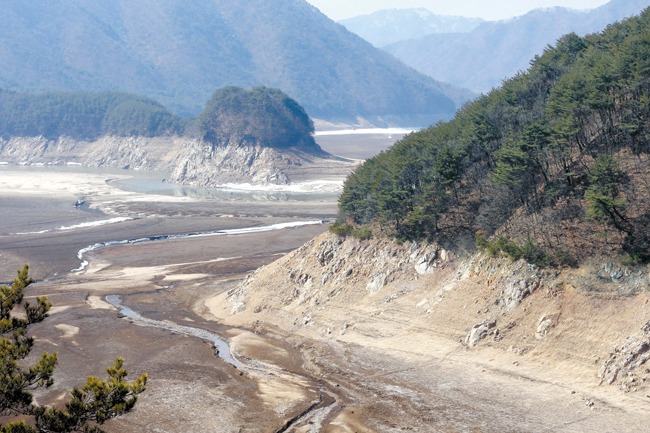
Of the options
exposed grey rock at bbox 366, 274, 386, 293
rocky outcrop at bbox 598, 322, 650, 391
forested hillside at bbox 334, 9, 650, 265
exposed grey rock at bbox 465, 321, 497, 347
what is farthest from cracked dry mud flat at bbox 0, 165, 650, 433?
forested hillside at bbox 334, 9, 650, 265

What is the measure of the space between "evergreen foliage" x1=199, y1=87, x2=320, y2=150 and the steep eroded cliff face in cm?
12579

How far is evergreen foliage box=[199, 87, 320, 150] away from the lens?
174375 mm

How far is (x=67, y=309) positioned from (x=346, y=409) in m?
33.0

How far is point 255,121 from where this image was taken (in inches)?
6954

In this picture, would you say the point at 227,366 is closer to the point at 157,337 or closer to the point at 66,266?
the point at 157,337

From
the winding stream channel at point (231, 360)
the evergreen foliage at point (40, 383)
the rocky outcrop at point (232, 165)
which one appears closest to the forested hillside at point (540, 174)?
the winding stream channel at point (231, 360)

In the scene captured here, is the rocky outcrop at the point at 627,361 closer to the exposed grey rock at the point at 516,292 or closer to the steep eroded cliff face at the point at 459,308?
the steep eroded cliff face at the point at 459,308

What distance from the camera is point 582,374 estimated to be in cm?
2817

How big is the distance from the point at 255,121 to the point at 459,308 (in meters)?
149

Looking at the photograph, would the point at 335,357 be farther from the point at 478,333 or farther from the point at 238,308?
the point at 238,308

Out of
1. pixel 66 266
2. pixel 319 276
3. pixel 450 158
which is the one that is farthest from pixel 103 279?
pixel 450 158

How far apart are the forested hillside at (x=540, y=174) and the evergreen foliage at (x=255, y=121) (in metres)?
127

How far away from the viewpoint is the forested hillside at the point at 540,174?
34.4m

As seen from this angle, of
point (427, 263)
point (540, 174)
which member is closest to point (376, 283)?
point (427, 263)
